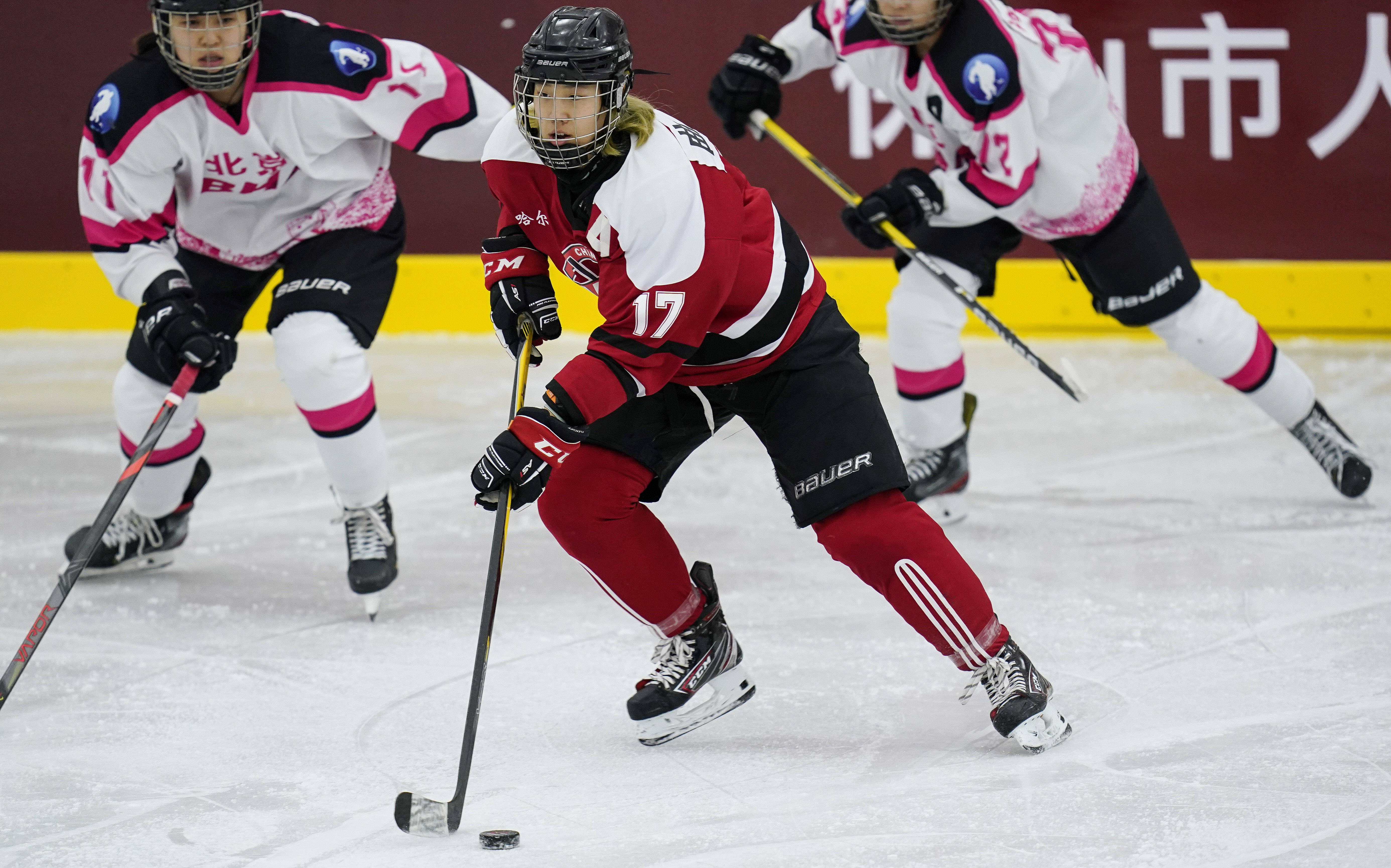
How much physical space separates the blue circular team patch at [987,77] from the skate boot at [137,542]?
175 centimetres

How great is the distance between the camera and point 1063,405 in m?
4.49

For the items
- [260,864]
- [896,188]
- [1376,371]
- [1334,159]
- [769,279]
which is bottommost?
[1376,371]

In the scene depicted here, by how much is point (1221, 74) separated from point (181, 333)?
3.61 meters

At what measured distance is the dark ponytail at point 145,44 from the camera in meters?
2.84

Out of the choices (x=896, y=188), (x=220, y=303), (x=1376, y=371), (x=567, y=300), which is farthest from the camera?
(x=567, y=300)

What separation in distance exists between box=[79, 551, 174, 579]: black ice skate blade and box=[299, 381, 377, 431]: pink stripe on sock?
0.61m

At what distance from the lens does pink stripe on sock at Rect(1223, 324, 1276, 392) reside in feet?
11.2

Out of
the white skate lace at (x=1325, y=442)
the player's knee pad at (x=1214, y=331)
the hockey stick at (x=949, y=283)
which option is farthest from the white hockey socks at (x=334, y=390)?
the white skate lace at (x=1325, y=442)

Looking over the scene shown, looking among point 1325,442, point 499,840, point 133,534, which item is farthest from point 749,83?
point 499,840

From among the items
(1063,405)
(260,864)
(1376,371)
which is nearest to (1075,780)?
(260,864)

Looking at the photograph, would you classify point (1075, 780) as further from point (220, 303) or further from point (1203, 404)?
point (1203, 404)

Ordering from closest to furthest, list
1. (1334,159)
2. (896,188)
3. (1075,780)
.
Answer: (1075,780)
(896,188)
(1334,159)

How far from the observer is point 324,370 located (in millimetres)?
2801

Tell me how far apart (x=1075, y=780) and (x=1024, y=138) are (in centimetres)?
149
